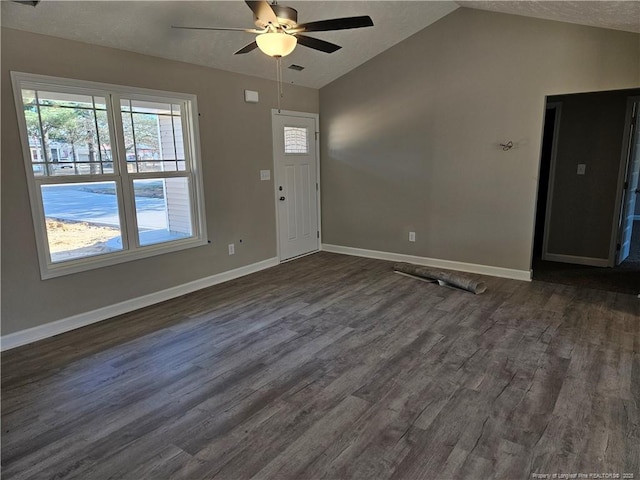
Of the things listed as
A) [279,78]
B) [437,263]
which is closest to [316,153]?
[279,78]

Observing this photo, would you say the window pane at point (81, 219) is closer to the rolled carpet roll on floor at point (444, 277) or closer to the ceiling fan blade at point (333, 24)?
the ceiling fan blade at point (333, 24)

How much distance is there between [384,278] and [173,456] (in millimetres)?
3351

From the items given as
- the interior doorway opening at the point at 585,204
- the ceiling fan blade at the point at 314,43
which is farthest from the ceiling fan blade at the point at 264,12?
the interior doorway opening at the point at 585,204

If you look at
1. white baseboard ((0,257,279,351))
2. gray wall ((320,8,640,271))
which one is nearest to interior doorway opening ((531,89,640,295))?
gray wall ((320,8,640,271))

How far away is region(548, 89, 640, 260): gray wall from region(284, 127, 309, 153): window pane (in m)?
3.27

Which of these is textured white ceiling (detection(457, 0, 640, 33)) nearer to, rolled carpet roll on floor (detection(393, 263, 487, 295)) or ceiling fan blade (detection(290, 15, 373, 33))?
ceiling fan blade (detection(290, 15, 373, 33))

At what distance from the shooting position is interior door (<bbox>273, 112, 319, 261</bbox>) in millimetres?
5535

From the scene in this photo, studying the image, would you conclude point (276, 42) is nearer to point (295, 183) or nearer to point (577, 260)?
point (295, 183)

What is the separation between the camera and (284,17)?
255 cm

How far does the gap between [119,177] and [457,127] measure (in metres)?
3.92

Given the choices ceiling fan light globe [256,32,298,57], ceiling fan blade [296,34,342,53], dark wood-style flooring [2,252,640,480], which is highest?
ceiling fan blade [296,34,342,53]

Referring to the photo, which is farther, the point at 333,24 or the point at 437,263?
the point at 437,263

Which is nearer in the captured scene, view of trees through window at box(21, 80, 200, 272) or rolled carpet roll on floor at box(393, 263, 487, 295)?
view of trees through window at box(21, 80, 200, 272)

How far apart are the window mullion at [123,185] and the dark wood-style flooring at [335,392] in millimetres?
777
